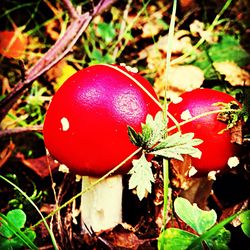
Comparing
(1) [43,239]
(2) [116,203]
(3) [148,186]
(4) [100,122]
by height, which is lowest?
(1) [43,239]

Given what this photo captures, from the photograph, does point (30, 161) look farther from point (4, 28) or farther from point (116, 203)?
point (4, 28)

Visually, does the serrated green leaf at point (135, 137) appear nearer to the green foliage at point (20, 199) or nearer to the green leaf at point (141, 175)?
the green leaf at point (141, 175)

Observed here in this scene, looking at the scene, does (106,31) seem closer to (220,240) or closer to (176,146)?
(176,146)

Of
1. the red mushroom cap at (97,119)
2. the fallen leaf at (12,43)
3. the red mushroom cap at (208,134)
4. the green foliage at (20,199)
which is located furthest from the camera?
the fallen leaf at (12,43)

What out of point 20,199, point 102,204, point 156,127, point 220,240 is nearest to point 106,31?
point 20,199


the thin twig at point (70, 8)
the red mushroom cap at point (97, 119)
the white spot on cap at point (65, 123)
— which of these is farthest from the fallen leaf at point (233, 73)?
the white spot on cap at point (65, 123)

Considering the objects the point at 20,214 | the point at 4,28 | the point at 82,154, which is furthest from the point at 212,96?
the point at 4,28
